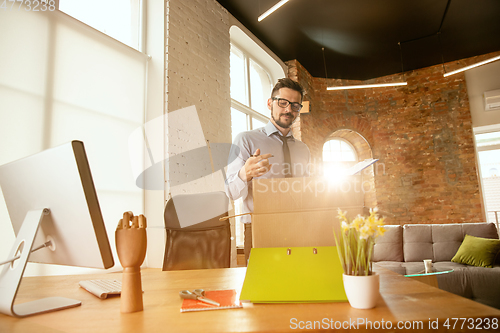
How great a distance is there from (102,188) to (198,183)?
0.99 m

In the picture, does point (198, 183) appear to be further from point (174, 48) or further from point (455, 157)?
point (455, 157)

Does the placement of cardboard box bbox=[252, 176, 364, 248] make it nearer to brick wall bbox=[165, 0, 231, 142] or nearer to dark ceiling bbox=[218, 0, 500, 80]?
brick wall bbox=[165, 0, 231, 142]

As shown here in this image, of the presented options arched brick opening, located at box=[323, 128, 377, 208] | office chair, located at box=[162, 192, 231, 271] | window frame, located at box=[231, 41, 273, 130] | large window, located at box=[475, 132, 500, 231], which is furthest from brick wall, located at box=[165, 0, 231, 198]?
large window, located at box=[475, 132, 500, 231]

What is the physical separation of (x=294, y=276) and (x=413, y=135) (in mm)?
6514

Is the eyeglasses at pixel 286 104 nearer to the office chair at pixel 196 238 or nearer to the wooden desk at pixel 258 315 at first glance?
the office chair at pixel 196 238

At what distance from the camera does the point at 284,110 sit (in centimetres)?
208

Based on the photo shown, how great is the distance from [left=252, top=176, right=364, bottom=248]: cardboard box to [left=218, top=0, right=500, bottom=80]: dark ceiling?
391 centimetres

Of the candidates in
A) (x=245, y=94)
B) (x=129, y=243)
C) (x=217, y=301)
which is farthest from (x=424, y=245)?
(x=129, y=243)

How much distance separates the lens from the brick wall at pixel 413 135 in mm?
5887

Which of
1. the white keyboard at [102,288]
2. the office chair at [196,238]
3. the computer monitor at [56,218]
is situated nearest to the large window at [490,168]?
the office chair at [196,238]

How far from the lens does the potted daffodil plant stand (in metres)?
0.62

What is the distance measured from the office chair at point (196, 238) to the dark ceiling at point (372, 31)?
10.6 ft

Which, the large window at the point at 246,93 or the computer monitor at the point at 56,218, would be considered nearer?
the computer monitor at the point at 56,218

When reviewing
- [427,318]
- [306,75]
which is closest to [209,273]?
[427,318]
